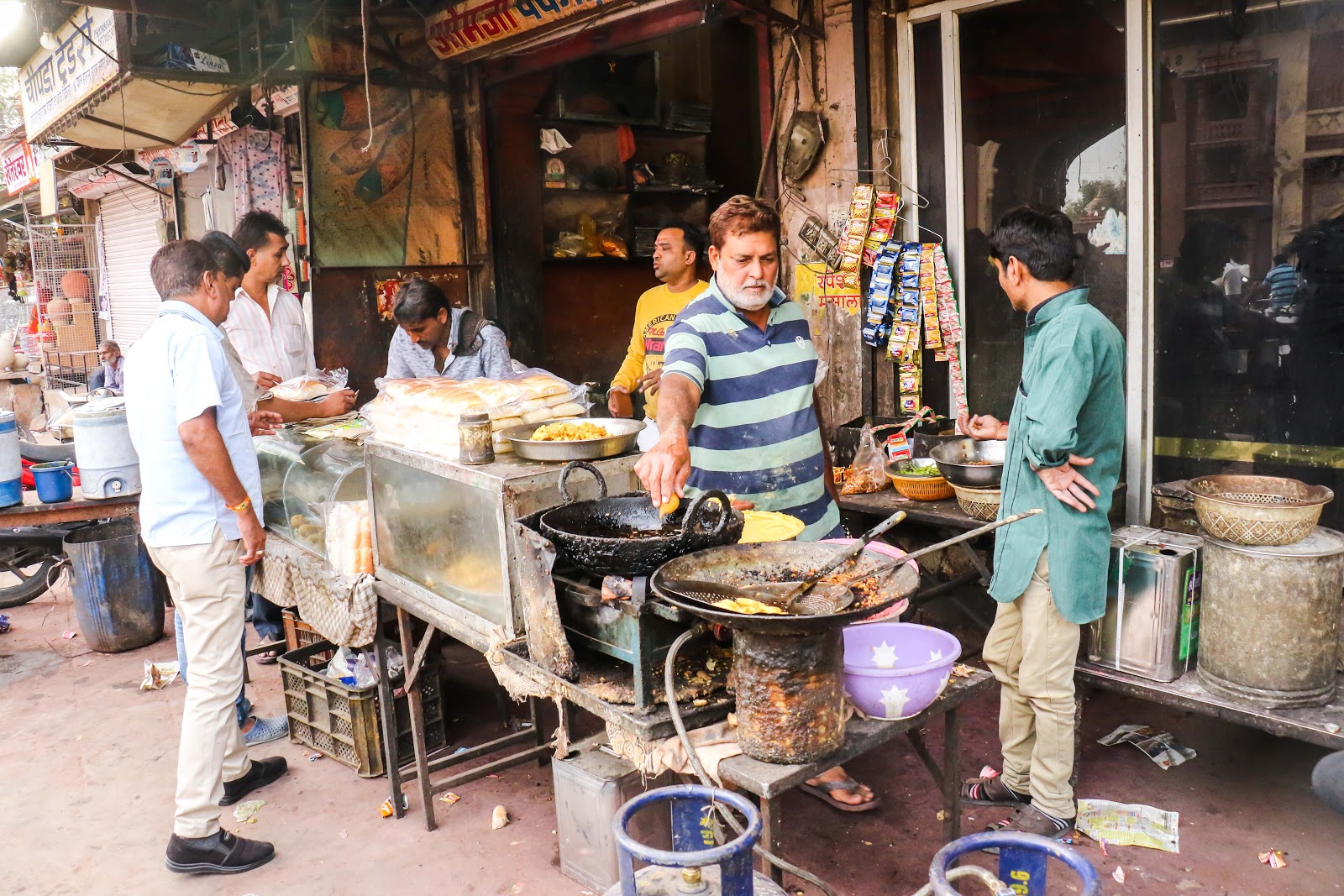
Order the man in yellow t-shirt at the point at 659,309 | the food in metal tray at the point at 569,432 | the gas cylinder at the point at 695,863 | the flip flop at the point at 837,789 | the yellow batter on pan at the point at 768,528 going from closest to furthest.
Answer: the gas cylinder at the point at 695,863
the yellow batter on pan at the point at 768,528
the food in metal tray at the point at 569,432
the flip flop at the point at 837,789
the man in yellow t-shirt at the point at 659,309

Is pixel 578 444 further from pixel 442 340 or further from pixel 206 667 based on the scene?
pixel 442 340

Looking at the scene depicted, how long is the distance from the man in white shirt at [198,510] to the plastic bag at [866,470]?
9.21 ft

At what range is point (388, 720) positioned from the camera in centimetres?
398

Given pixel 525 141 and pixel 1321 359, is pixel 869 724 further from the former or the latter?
pixel 525 141

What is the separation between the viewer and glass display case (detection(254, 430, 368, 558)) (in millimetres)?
4223

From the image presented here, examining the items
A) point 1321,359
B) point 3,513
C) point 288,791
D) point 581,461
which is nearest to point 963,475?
point 1321,359

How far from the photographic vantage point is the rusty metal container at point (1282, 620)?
3.46 m

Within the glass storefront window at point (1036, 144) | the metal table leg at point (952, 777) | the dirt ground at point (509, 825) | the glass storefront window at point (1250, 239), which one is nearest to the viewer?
the metal table leg at point (952, 777)

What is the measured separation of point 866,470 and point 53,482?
4.61 m

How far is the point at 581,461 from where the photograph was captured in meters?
2.78

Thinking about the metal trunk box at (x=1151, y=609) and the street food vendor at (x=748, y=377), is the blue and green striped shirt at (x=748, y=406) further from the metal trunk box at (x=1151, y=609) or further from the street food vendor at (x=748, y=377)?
the metal trunk box at (x=1151, y=609)

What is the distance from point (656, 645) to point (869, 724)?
0.52 metres

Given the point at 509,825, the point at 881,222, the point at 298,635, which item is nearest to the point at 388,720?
the point at 509,825

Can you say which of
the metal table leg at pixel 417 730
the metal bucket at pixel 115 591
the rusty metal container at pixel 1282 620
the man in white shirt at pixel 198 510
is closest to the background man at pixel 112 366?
the metal bucket at pixel 115 591
